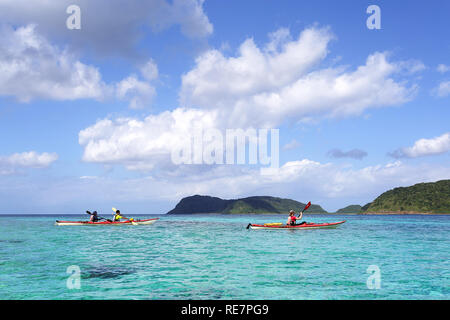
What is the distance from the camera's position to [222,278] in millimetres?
15570

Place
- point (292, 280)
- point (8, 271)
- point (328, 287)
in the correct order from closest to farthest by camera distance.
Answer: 1. point (328, 287)
2. point (292, 280)
3. point (8, 271)

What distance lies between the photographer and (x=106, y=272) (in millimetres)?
17078

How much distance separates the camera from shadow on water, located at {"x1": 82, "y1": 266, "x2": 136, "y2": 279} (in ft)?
52.7

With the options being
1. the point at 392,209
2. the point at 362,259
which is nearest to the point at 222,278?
the point at 362,259

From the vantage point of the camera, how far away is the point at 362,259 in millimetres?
21484

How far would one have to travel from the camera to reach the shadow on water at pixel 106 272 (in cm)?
1606

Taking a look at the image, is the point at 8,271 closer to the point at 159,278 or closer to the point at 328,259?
the point at 159,278

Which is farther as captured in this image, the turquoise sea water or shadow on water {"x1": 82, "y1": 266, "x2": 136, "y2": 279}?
shadow on water {"x1": 82, "y1": 266, "x2": 136, "y2": 279}

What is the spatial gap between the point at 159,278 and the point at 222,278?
10.3 ft

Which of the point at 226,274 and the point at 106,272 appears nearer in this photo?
the point at 226,274

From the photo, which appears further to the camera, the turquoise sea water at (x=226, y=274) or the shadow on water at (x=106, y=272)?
the shadow on water at (x=106, y=272)

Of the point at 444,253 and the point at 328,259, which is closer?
the point at 328,259
